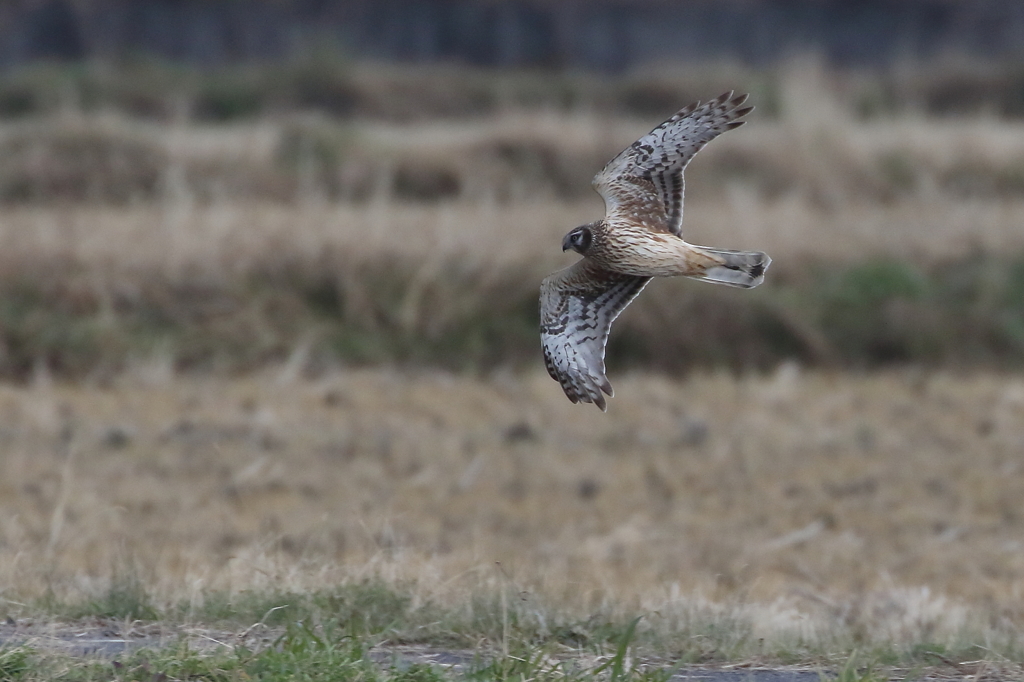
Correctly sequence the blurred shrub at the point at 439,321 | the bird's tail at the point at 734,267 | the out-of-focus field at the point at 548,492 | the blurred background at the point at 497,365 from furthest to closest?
the blurred shrub at the point at 439,321
the blurred background at the point at 497,365
the out-of-focus field at the point at 548,492
the bird's tail at the point at 734,267

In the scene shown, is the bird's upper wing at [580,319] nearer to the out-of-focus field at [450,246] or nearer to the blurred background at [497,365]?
the blurred background at [497,365]

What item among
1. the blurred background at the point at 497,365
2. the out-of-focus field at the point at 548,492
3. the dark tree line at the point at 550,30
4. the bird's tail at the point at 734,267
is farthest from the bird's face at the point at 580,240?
the dark tree line at the point at 550,30

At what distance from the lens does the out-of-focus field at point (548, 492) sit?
20.0 ft

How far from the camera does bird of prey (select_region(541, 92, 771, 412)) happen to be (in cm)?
461

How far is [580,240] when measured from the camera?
181 inches

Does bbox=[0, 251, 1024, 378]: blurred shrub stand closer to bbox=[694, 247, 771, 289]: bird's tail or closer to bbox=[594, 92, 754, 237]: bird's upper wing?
bbox=[594, 92, 754, 237]: bird's upper wing

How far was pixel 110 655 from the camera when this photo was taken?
4711 mm

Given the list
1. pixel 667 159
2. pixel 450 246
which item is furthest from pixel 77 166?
pixel 667 159

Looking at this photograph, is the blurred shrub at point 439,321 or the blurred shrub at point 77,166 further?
the blurred shrub at point 77,166

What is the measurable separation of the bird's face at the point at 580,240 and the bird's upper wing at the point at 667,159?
221mm

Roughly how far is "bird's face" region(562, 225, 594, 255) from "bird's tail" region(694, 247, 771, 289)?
36 centimetres

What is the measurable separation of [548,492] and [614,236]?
4592 mm

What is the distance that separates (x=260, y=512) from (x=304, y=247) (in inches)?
166

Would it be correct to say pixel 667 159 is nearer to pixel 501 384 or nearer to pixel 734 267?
pixel 734 267
